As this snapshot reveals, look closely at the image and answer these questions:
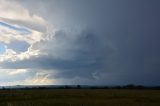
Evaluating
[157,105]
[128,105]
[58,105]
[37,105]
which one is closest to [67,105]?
[58,105]

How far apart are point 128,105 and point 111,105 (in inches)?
103

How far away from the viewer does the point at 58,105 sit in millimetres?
48812

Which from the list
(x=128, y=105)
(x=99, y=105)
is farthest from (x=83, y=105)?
(x=128, y=105)

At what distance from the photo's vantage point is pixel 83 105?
46812 millimetres

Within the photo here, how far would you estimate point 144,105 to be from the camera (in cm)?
4844

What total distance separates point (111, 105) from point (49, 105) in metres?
9.22

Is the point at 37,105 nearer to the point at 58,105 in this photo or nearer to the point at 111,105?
the point at 58,105

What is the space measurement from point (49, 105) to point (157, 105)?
1628 centimetres

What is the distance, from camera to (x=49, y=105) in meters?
48.1

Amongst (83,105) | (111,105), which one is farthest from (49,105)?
(111,105)

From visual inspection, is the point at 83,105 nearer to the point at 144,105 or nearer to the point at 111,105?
the point at 111,105

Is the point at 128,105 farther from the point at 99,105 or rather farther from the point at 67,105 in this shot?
the point at 67,105

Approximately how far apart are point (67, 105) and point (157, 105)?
1361 cm

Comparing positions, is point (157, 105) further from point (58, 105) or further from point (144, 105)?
point (58, 105)
